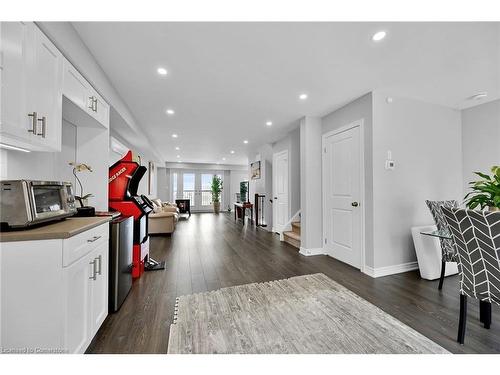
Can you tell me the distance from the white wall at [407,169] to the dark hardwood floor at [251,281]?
0.53m

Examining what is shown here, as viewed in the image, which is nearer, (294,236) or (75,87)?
(75,87)

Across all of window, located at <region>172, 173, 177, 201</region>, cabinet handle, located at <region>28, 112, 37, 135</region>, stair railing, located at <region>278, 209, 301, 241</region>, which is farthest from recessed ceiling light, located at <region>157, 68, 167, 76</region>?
window, located at <region>172, 173, 177, 201</region>

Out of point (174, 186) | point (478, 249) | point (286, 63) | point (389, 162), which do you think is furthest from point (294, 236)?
point (174, 186)

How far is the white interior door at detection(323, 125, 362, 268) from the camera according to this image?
9.85ft

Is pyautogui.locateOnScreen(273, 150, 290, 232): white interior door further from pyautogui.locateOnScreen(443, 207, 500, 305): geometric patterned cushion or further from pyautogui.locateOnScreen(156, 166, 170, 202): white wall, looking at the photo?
pyautogui.locateOnScreen(156, 166, 170, 202): white wall

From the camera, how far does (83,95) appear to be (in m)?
1.87


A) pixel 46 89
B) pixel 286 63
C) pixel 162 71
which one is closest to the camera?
pixel 46 89

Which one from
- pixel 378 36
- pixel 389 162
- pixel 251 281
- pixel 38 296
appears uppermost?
pixel 378 36

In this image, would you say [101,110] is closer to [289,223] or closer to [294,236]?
[294,236]

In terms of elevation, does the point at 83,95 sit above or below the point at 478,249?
above

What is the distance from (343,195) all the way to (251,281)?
6.40 ft

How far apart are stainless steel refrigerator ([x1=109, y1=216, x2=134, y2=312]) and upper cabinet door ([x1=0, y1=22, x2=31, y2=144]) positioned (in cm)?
94
